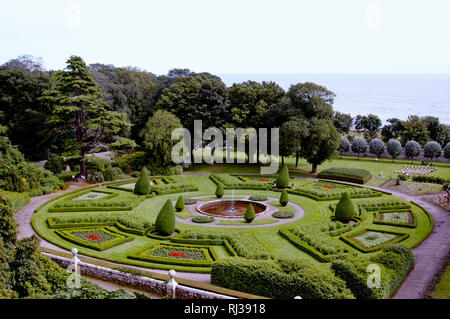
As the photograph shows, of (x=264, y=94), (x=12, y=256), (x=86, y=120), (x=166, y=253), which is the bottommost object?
(x=166, y=253)

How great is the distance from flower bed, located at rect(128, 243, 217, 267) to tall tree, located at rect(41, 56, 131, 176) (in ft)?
71.4

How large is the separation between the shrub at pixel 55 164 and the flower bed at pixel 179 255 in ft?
78.0

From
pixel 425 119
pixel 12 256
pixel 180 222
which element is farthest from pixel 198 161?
pixel 425 119

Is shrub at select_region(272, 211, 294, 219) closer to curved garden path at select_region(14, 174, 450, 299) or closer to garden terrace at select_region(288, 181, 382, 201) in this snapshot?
garden terrace at select_region(288, 181, 382, 201)

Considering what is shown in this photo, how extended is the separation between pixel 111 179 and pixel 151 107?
18.8 m

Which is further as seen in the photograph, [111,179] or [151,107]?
[151,107]

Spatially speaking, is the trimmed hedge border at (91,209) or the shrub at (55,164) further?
the shrub at (55,164)

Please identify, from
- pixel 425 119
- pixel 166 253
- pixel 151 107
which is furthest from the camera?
pixel 425 119

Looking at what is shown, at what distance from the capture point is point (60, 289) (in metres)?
15.2

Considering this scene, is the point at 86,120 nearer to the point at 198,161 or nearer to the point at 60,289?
the point at 198,161

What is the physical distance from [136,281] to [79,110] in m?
28.2

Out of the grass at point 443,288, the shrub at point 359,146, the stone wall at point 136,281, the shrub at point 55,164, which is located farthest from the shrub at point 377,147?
the stone wall at point 136,281

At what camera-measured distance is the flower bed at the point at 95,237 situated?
903 inches

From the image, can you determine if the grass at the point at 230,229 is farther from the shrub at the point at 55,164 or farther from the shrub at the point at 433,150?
the shrub at the point at 433,150
